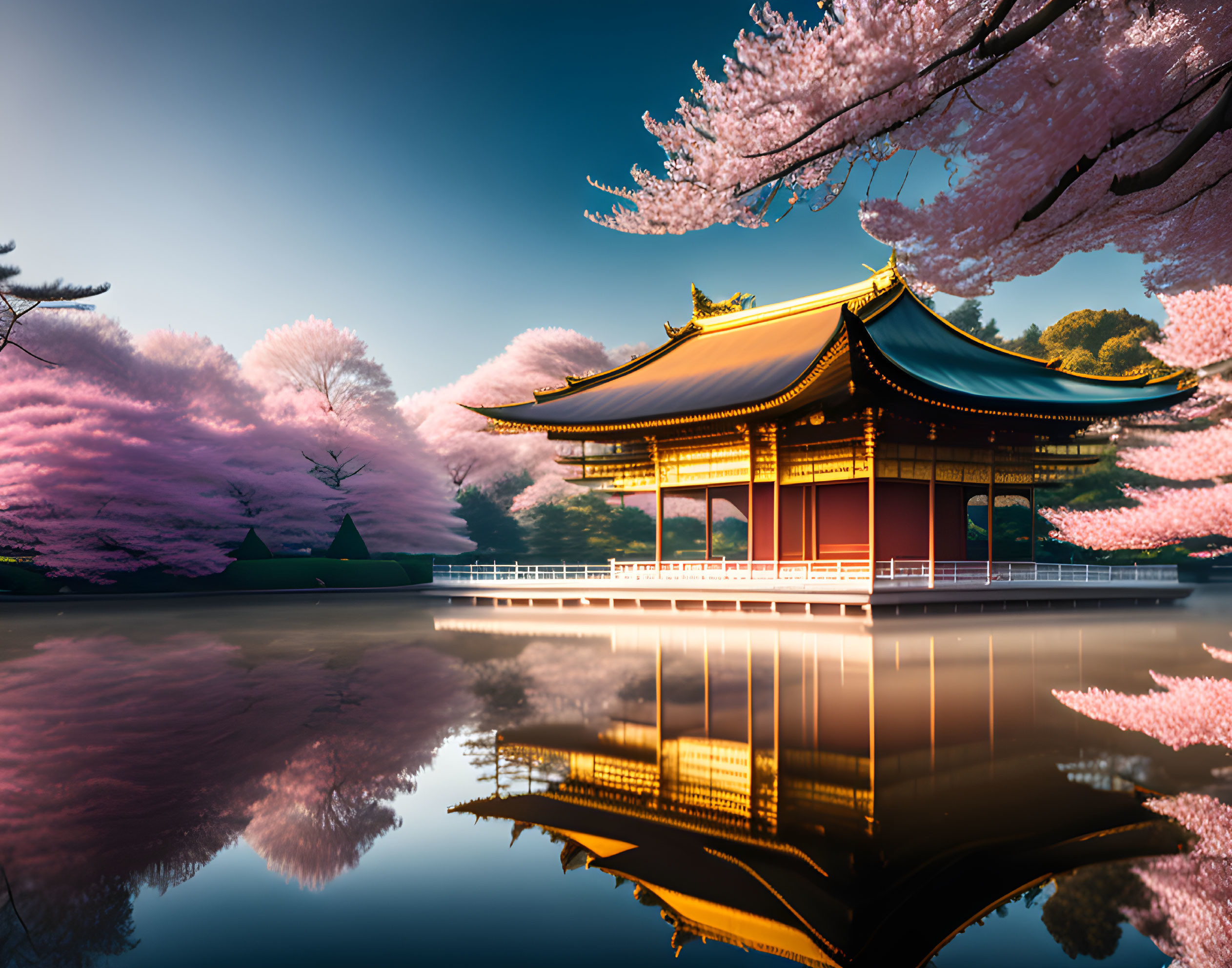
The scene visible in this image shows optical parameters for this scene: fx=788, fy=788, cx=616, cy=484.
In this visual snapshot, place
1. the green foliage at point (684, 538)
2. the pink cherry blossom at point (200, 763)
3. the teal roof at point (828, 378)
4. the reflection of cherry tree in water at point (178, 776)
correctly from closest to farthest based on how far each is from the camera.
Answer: the reflection of cherry tree in water at point (178, 776)
the pink cherry blossom at point (200, 763)
the teal roof at point (828, 378)
the green foliage at point (684, 538)

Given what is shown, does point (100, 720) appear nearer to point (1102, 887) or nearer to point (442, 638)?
point (442, 638)

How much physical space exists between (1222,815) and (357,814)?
5.39 m

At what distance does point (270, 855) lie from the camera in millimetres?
4480

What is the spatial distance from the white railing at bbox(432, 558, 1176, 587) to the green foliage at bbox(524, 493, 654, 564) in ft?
57.9

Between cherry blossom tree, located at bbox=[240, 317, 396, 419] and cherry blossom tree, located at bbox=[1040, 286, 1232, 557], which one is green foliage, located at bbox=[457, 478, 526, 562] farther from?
cherry blossom tree, located at bbox=[1040, 286, 1232, 557]

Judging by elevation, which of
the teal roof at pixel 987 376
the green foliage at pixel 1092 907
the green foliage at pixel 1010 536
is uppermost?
the teal roof at pixel 987 376

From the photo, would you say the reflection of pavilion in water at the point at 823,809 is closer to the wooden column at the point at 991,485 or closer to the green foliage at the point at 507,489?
the wooden column at the point at 991,485

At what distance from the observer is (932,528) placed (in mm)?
20141

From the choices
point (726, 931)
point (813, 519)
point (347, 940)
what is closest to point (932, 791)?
point (726, 931)

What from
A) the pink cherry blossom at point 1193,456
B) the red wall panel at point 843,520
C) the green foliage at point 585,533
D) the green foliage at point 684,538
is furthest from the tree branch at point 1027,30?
the green foliage at point 684,538

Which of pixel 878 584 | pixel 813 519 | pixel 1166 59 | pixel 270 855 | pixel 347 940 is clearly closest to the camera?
pixel 347 940

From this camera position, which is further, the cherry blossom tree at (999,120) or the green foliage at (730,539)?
the green foliage at (730,539)

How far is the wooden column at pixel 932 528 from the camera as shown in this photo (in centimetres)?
1978

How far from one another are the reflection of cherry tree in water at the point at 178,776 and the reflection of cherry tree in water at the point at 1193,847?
4028 millimetres
